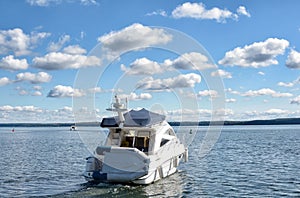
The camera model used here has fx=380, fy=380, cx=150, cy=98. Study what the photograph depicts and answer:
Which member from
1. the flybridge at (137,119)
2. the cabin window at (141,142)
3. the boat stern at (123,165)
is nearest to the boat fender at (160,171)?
the cabin window at (141,142)

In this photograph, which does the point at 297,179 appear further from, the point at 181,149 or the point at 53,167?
the point at 53,167

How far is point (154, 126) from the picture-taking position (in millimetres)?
27156

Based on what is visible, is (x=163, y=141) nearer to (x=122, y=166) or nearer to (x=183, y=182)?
(x=183, y=182)

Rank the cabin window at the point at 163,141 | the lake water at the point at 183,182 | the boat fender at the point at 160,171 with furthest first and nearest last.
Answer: the cabin window at the point at 163,141 < the boat fender at the point at 160,171 < the lake water at the point at 183,182

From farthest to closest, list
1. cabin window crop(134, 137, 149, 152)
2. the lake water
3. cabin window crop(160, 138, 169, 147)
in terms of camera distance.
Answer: cabin window crop(160, 138, 169, 147) < cabin window crop(134, 137, 149, 152) < the lake water

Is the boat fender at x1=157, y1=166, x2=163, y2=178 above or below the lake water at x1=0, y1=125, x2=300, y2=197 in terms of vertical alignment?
above

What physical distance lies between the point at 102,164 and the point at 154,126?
16.2ft

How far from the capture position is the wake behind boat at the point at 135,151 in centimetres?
2322

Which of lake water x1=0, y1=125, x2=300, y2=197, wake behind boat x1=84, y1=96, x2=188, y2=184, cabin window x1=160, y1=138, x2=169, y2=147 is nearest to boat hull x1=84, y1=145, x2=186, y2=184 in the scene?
wake behind boat x1=84, y1=96, x2=188, y2=184

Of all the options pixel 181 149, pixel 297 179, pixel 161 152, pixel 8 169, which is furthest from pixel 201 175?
pixel 8 169

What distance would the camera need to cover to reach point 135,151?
76.0ft

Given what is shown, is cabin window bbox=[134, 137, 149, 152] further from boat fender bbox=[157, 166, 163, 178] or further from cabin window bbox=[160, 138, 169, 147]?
boat fender bbox=[157, 166, 163, 178]

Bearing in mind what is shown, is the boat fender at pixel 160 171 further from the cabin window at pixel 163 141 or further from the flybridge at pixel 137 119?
the flybridge at pixel 137 119

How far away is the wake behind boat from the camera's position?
23219 mm
